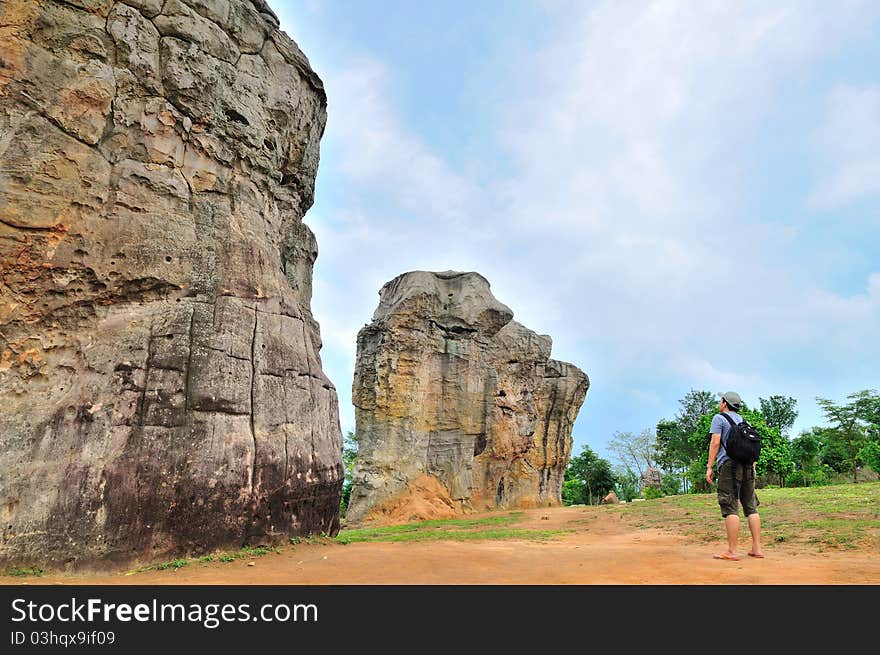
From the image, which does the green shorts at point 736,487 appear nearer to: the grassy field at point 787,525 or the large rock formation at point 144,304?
the grassy field at point 787,525

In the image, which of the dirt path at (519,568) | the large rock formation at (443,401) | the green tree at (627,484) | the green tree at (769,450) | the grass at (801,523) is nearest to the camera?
the dirt path at (519,568)

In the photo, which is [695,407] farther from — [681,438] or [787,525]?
[787,525]

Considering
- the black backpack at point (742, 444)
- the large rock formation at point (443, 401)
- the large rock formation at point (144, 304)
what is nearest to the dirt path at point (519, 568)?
the large rock formation at point (144, 304)

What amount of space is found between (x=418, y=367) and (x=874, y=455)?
89.5 ft

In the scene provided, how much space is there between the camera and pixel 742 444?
6.23 meters

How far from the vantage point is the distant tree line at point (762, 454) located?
31.4m

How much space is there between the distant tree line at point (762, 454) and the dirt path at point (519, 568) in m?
24.6

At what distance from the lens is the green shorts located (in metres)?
6.27

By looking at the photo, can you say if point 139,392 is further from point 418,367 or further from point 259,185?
point 418,367

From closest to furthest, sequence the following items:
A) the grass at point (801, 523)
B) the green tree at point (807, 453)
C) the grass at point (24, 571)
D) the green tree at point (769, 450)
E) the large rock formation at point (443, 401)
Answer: the grass at point (24, 571), the grass at point (801, 523), the large rock formation at point (443, 401), the green tree at point (769, 450), the green tree at point (807, 453)

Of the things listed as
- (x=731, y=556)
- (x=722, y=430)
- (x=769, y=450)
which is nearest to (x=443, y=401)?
(x=722, y=430)

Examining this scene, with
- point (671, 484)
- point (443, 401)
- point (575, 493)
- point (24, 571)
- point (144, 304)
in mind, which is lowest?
point (575, 493)

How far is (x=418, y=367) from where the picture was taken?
2231cm

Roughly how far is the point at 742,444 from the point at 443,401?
17.2 metres
